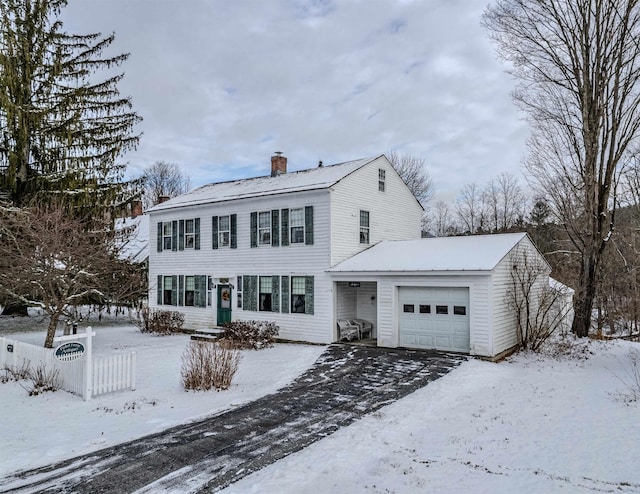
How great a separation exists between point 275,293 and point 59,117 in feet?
44.5

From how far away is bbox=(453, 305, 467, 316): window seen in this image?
13.3m

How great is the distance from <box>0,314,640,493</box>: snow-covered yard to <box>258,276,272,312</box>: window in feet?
17.6

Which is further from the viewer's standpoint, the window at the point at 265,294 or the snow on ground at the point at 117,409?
the window at the point at 265,294

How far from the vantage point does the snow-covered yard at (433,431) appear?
18.1 ft

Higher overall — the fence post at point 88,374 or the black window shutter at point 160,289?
the black window shutter at point 160,289

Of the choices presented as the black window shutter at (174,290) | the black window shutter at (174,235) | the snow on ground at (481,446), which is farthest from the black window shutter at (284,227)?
the snow on ground at (481,446)

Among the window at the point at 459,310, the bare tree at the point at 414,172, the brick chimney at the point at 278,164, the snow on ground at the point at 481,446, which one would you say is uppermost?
the bare tree at the point at 414,172

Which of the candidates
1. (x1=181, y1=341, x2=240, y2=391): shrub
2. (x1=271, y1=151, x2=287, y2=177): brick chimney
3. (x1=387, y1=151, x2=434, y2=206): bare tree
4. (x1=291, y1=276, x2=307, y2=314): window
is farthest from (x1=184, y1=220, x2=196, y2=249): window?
(x1=387, y1=151, x2=434, y2=206): bare tree

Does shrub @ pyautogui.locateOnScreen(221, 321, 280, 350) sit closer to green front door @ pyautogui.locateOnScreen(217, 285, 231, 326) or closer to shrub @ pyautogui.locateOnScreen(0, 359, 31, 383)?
green front door @ pyautogui.locateOnScreen(217, 285, 231, 326)

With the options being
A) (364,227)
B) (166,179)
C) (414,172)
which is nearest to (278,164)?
(364,227)

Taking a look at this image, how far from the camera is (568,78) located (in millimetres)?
16344

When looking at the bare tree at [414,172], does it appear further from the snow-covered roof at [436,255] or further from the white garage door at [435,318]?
the white garage door at [435,318]

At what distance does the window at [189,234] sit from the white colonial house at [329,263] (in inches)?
1.8

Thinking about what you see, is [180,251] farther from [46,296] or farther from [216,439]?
[216,439]
